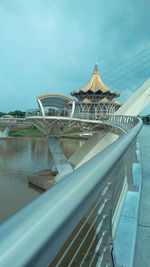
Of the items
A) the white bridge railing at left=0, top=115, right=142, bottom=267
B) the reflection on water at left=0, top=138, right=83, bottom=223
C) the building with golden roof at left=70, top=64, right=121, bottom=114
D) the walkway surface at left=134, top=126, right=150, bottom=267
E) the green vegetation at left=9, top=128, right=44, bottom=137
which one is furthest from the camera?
the green vegetation at left=9, top=128, right=44, bottom=137

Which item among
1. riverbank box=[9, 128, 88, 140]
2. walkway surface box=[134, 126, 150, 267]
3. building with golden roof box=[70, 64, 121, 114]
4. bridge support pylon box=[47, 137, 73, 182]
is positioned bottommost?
bridge support pylon box=[47, 137, 73, 182]

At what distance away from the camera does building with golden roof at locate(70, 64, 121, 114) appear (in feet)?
170

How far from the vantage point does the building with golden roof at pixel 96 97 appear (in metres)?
51.9

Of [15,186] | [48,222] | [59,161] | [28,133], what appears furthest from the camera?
[28,133]

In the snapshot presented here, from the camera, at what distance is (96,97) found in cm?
5491

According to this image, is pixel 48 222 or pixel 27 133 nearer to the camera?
pixel 48 222

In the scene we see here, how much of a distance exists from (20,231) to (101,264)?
39.6 inches

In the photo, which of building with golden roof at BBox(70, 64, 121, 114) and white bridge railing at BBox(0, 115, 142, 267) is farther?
building with golden roof at BBox(70, 64, 121, 114)

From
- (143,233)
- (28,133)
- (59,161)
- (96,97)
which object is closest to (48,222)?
(143,233)

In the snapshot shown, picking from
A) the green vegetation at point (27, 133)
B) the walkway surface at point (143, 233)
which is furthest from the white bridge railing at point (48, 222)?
the green vegetation at point (27, 133)

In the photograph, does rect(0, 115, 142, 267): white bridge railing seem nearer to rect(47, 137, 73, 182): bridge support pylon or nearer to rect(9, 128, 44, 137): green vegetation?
rect(47, 137, 73, 182): bridge support pylon

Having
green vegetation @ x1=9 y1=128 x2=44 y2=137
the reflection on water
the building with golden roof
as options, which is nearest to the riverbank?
green vegetation @ x1=9 y1=128 x2=44 y2=137

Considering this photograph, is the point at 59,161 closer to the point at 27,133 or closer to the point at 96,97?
the point at 96,97

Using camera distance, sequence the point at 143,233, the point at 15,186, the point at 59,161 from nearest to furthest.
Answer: the point at 143,233
the point at 15,186
the point at 59,161
